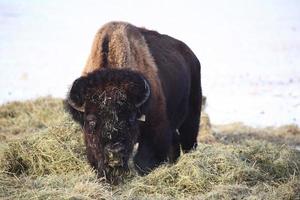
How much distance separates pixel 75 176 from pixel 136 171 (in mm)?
691

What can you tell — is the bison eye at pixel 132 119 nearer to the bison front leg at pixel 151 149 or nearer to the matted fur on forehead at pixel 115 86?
the matted fur on forehead at pixel 115 86

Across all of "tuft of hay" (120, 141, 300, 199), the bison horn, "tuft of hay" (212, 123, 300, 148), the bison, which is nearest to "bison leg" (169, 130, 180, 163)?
the bison

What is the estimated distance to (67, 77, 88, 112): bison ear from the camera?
6.13 m

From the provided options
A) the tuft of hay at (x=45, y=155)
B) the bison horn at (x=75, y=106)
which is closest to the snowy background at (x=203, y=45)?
the tuft of hay at (x=45, y=155)

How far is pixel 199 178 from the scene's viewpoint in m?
6.47

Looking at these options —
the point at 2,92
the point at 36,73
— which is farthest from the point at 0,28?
the point at 2,92

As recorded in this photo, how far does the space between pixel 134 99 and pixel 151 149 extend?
41.0 inches

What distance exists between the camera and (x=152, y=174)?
6672 millimetres

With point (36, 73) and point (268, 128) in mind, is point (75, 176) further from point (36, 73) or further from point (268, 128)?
point (36, 73)

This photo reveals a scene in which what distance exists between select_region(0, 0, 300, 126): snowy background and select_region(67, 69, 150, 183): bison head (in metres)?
7.61

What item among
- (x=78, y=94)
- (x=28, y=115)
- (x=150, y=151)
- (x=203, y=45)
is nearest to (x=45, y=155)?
(x=150, y=151)

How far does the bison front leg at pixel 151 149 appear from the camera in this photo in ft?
22.6

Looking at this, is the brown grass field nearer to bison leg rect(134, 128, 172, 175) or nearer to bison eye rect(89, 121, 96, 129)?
bison leg rect(134, 128, 172, 175)

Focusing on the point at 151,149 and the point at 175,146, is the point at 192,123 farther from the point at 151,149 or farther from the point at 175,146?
the point at 151,149
